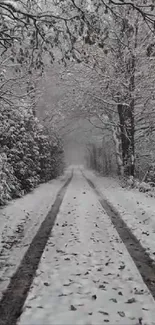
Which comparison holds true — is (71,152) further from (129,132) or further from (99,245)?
(99,245)

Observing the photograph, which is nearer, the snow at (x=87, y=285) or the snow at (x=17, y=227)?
the snow at (x=87, y=285)

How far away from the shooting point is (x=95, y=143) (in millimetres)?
50281

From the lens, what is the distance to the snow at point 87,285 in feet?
16.3

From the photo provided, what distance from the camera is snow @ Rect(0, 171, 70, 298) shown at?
24.2 ft

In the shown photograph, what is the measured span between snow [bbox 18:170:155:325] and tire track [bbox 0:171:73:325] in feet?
0.39

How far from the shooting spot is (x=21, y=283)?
6211mm

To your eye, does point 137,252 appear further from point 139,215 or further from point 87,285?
point 139,215

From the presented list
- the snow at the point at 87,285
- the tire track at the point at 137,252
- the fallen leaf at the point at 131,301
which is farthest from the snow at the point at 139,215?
the fallen leaf at the point at 131,301

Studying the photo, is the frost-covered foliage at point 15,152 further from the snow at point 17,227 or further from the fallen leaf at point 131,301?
the fallen leaf at point 131,301

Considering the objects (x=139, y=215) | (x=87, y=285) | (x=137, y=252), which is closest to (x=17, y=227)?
(x=139, y=215)

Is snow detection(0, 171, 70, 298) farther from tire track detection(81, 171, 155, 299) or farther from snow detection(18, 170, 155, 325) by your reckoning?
tire track detection(81, 171, 155, 299)

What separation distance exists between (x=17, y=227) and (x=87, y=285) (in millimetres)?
5417

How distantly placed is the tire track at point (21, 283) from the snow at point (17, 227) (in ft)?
0.45

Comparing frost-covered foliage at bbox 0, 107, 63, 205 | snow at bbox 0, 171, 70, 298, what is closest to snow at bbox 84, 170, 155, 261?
snow at bbox 0, 171, 70, 298
